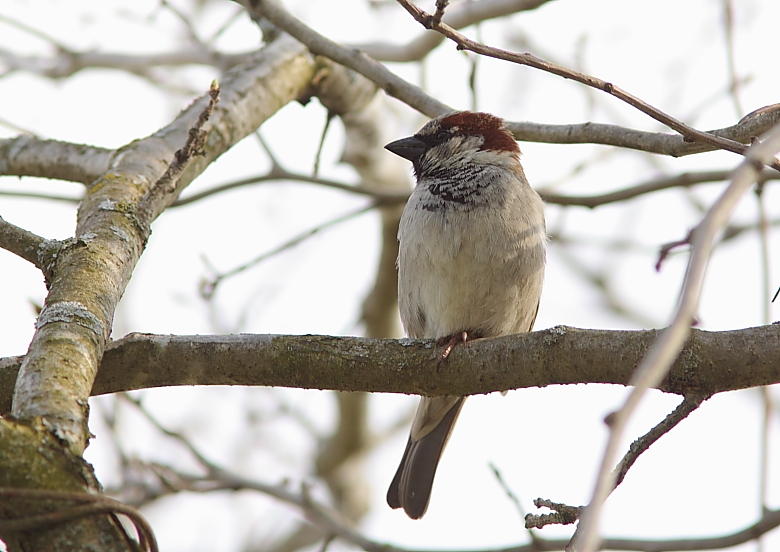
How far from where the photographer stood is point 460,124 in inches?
162

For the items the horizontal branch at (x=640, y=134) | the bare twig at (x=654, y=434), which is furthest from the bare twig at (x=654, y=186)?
the bare twig at (x=654, y=434)

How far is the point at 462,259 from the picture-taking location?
11.1 feet

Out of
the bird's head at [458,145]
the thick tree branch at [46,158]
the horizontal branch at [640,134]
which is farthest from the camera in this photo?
the bird's head at [458,145]

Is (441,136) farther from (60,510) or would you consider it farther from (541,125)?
(60,510)

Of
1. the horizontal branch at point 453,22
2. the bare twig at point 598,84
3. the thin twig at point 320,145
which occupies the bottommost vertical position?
the bare twig at point 598,84

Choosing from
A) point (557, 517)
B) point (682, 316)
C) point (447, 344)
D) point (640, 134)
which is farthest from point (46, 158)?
point (682, 316)

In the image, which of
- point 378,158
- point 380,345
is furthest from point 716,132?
point 378,158

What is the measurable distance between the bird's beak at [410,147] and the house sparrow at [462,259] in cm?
14

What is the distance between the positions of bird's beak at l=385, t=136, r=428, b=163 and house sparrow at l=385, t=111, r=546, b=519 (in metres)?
0.14

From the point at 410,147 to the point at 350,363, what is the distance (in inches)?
75.4

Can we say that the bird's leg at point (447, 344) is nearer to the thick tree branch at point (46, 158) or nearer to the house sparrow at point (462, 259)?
the house sparrow at point (462, 259)

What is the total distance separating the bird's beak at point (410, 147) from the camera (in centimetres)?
418

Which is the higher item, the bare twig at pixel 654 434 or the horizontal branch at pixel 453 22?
the horizontal branch at pixel 453 22

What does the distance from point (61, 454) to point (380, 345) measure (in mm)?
1066
